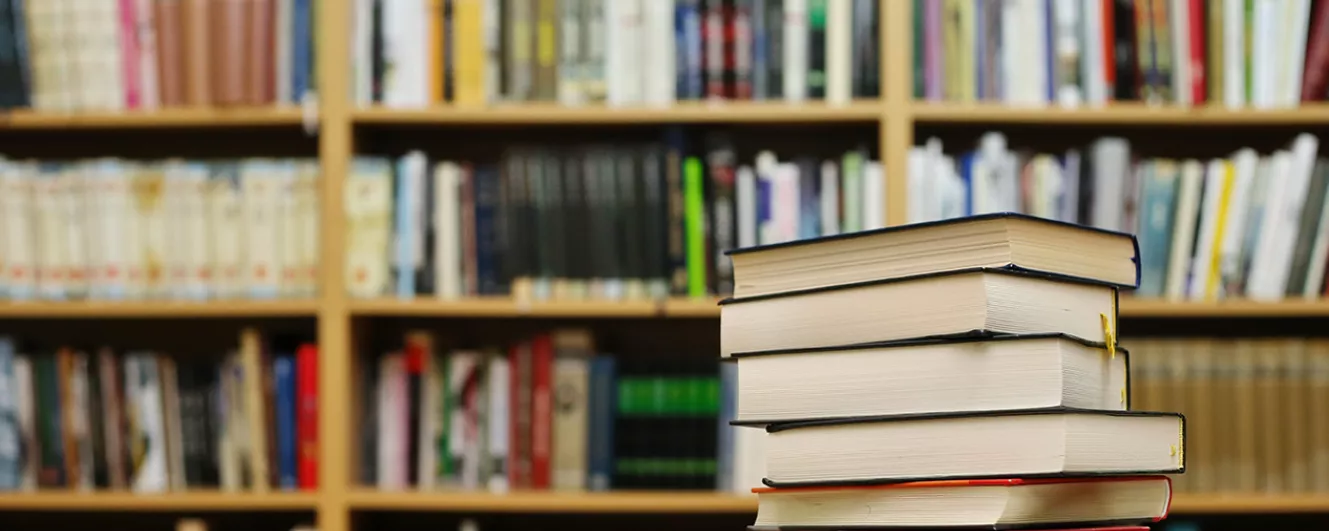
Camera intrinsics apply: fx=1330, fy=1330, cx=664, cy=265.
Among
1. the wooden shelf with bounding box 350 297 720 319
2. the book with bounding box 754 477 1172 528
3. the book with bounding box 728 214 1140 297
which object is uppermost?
the book with bounding box 728 214 1140 297

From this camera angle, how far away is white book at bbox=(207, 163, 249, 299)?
215cm

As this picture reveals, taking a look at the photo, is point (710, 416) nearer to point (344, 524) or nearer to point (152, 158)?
point (344, 524)

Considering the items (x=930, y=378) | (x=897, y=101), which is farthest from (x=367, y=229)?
(x=930, y=378)

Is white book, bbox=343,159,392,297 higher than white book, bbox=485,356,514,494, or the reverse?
white book, bbox=343,159,392,297

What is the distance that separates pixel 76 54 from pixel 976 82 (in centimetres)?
147

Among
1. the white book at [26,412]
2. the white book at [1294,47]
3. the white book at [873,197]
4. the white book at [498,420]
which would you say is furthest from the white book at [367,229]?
the white book at [1294,47]

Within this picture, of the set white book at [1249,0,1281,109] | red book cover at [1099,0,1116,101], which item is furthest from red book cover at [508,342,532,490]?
white book at [1249,0,1281,109]

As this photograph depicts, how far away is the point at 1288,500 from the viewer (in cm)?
204

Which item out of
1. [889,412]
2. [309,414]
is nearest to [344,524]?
[309,414]

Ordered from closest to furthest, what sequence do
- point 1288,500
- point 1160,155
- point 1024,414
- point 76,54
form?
1. point 1024,414
2. point 1288,500
3. point 76,54
4. point 1160,155

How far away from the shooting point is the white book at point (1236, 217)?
81.4 inches

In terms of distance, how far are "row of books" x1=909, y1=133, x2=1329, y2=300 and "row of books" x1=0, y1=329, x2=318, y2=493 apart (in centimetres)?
107

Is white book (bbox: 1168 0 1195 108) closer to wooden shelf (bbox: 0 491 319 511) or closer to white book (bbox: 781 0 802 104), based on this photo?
white book (bbox: 781 0 802 104)

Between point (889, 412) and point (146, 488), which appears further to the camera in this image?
point (146, 488)
